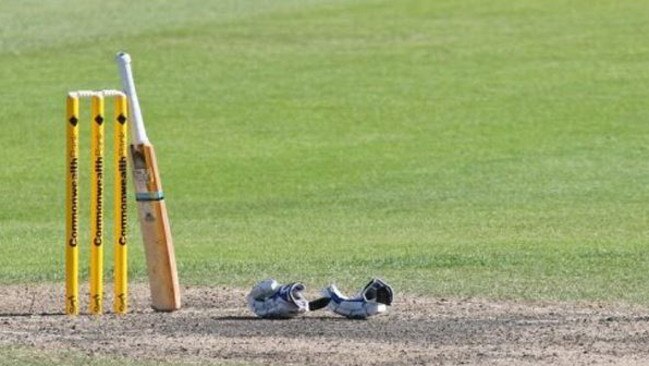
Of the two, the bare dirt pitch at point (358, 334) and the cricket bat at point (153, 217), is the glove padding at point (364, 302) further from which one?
the cricket bat at point (153, 217)

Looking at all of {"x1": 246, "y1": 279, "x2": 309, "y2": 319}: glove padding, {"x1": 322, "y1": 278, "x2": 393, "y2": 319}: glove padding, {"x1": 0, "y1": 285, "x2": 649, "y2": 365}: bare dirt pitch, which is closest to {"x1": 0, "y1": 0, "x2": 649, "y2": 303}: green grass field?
{"x1": 0, "y1": 285, "x2": 649, "y2": 365}: bare dirt pitch

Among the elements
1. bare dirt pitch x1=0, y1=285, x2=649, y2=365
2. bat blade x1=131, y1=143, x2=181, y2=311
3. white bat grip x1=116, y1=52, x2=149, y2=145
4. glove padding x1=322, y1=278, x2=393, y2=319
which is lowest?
bare dirt pitch x1=0, y1=285, x2=649, y2=365

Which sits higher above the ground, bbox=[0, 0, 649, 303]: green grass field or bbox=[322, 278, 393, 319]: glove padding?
bbox=[0, 0, 649, 303]: green grass field

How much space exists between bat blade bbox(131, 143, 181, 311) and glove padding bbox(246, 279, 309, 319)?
57 cm

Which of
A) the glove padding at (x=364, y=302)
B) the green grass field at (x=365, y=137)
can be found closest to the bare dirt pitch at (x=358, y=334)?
the glove padding at (x=364, y=302)

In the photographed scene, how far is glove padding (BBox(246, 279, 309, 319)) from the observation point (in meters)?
10.2

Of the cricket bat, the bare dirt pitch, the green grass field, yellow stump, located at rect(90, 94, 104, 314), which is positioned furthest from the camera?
the green grass field

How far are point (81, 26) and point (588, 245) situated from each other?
19.4m

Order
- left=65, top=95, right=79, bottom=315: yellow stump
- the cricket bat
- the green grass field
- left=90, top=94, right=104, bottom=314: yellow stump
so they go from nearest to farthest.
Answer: left=65, top=95, right=79, bottom=315: yellow stump
left=90, top=94, right=104, bottom=314: yellow stump
the cricket bat
the green grass field

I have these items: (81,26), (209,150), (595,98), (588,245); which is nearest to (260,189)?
(209,150)

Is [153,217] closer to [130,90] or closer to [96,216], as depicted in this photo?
[96,216]

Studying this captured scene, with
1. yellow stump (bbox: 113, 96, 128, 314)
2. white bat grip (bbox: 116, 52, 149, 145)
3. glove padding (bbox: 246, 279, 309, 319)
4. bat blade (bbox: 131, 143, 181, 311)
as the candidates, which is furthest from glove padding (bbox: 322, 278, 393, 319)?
white bat grip (bbox: 116, 52, 149, 145)

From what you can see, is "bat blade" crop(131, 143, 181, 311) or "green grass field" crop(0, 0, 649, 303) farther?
"green grass field" crop(0, 0, 649, 303)

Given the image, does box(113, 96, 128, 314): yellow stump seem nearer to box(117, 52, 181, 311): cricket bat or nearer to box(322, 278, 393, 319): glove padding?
box(117, 52, 181, 311): cricket bat
